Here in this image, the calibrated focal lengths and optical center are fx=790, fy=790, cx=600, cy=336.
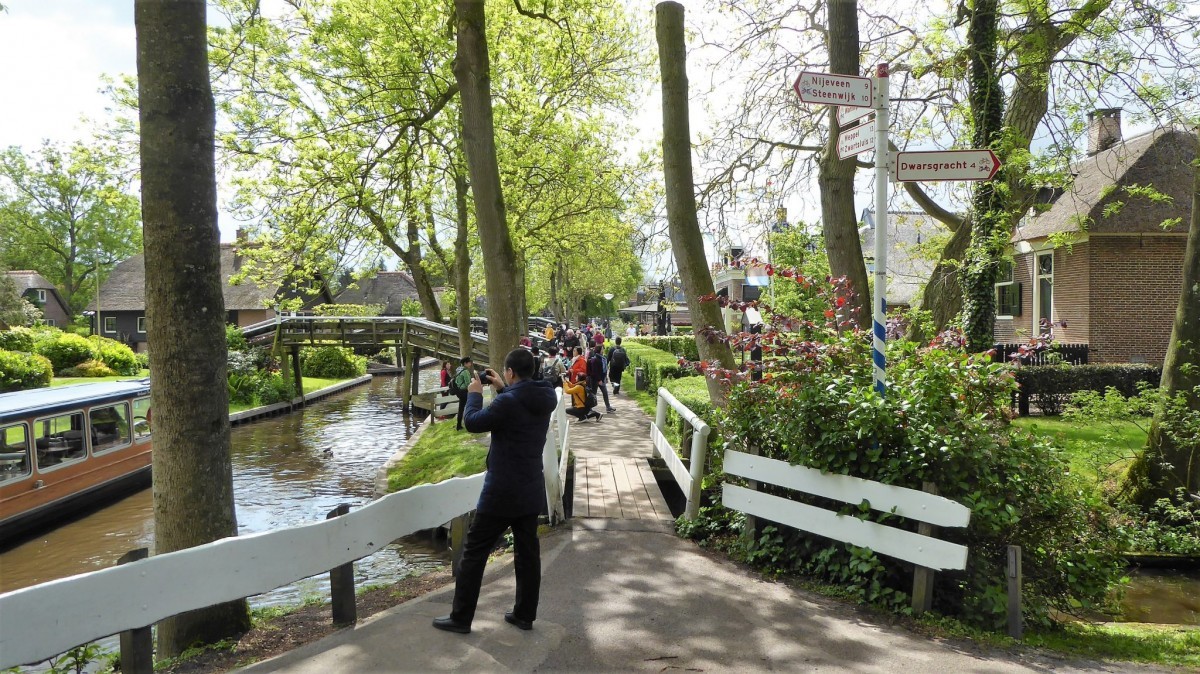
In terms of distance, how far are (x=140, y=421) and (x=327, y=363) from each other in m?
22.1

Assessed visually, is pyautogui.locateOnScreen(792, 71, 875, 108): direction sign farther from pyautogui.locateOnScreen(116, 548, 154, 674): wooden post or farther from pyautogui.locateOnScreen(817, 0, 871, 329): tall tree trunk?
pyautogui.locateOnScreen(116, 548, 154, 674): wooden post

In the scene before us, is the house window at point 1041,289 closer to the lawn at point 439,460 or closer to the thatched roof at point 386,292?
the lawn at point 439,460

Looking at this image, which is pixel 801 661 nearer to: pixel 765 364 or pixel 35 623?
pixel 765 364

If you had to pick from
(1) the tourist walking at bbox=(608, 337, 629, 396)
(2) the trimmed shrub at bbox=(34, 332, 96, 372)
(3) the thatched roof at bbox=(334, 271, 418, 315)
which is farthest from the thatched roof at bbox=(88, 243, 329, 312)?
(1) the tourist walking at bbox=(608, 337, 629, 396)

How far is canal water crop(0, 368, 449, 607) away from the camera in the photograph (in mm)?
10883

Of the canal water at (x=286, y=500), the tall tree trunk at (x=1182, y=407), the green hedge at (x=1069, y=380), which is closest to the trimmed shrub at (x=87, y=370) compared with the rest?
the canal water at (x=286, y=500)

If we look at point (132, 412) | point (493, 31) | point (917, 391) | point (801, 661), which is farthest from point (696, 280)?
point (132, 412)

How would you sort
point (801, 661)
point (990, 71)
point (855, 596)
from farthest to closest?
1. point (990, 71)
2. point (855, 596)
3. point (801, 661)

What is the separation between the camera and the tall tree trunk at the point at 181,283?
4965 millimetres

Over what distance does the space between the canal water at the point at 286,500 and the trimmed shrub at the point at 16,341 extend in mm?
12787

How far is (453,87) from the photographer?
49.6 ft

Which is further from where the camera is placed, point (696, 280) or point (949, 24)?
point (949, 24)

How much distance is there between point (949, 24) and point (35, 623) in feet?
37.0

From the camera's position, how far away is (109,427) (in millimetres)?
15328
